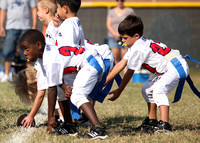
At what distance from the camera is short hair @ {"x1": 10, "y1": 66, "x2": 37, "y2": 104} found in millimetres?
4984

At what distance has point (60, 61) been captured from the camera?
399cm

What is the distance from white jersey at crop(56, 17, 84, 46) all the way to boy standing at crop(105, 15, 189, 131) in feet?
1.87

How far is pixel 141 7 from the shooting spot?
1323cm

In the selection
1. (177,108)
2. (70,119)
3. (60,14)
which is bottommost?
(177,108)

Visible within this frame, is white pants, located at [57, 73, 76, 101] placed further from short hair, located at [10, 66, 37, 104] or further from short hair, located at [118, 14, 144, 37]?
short hair, located at [118, 14, 144, 37]

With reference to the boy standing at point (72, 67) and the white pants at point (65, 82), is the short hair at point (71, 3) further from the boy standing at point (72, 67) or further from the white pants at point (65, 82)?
the white pants at point (65, 82)

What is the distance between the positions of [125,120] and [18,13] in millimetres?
4951

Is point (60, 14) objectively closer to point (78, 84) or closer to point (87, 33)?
point (78, 84)

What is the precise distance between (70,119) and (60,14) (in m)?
1.33

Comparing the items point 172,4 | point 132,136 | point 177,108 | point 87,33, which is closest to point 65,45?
point 132,136

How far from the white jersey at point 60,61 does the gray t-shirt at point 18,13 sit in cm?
527

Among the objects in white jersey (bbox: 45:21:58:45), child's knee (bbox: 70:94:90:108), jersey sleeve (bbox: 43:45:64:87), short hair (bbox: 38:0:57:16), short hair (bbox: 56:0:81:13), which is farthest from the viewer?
short hair (bbox: 38:0:57:16)

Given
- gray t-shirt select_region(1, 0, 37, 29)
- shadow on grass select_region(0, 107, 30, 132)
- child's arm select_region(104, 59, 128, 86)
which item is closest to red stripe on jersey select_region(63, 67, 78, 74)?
child's arm select_region(104, 59, 128, 86)

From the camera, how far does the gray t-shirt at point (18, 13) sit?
30.0 feet
